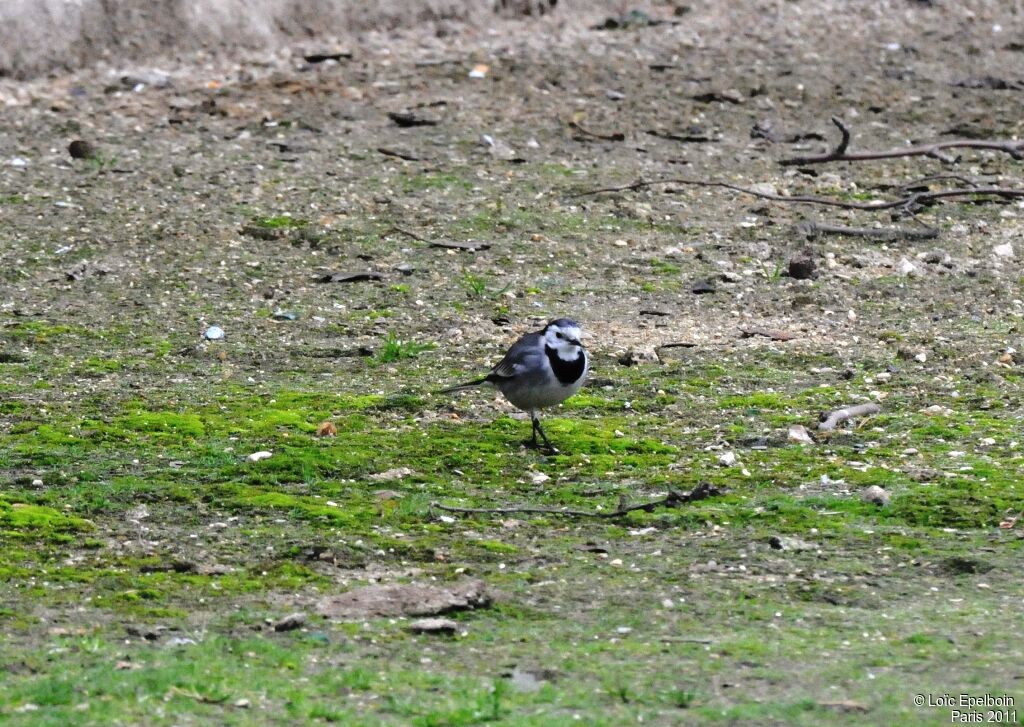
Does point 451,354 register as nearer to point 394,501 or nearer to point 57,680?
point 394,501

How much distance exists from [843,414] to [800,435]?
0.84 ft

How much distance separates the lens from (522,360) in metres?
6.30

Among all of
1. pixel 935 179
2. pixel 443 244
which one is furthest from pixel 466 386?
pixel 935 179

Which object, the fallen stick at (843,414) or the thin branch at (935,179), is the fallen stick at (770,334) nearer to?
the fallen stick at (843,414)

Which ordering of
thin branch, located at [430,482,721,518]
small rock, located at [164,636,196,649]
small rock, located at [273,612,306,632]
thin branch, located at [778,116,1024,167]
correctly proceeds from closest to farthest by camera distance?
small rock, located at [164,636,196,649] → small rock, located at [273,612,306,632] → thin branch, located at [430,482,721,518] → thin branch, located at [778,116,1024,167]

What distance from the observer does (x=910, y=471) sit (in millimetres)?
5941

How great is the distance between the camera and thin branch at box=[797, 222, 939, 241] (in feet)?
29.1

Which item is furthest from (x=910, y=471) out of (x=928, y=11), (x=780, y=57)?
(x=928, y=11)

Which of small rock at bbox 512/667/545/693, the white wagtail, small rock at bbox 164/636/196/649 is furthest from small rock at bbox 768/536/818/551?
small rock at bbox 164/636/196/649

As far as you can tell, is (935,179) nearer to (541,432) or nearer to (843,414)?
(843,414)

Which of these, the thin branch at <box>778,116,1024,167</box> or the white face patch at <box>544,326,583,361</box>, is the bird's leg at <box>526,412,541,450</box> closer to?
the white face patch at <box>544,326,583,361</box>

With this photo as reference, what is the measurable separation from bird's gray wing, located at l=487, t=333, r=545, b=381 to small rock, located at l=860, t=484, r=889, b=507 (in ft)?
4.31

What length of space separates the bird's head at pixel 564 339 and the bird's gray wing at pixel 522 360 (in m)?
0.04

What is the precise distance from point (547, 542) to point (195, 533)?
1.12 meters
